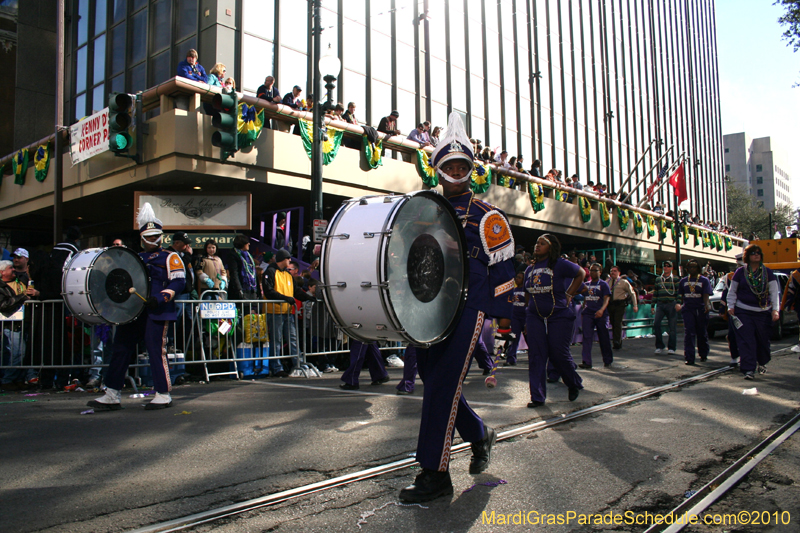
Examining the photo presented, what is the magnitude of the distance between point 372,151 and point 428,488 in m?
13.7

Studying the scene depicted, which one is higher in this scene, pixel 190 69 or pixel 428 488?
pixel 190 69

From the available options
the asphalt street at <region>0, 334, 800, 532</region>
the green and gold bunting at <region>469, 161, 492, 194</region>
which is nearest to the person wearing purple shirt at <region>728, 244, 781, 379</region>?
the asphalt street at <region>0, 334, 800, 532</region>

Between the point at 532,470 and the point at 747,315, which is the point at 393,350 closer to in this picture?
the point at 747,315

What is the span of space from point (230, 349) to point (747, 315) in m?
7.67

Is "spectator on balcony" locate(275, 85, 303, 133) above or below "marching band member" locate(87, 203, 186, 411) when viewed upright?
above

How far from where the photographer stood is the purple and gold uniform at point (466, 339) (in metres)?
3.59

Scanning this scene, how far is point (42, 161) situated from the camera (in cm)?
1634

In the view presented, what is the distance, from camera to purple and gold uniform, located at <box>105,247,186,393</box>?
6.55 m

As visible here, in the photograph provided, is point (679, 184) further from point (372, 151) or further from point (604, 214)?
point (372, 151)

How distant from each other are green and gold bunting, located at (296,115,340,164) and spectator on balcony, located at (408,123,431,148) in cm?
335

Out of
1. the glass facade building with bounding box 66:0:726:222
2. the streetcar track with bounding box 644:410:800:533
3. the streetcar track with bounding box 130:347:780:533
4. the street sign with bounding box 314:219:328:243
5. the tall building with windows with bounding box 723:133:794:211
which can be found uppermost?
the tall building with windows with bounding box 723:133:794:211

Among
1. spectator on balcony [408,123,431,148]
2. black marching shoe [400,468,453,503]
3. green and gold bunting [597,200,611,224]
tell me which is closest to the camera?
black marching shoe [400,468,453,503]

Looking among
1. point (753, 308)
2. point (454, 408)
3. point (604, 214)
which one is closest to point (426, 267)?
point (454, 408)

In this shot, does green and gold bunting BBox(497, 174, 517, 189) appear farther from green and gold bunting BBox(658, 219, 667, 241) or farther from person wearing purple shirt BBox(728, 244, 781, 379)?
green and gold bunting BBox(658, 219, 667, 241)
